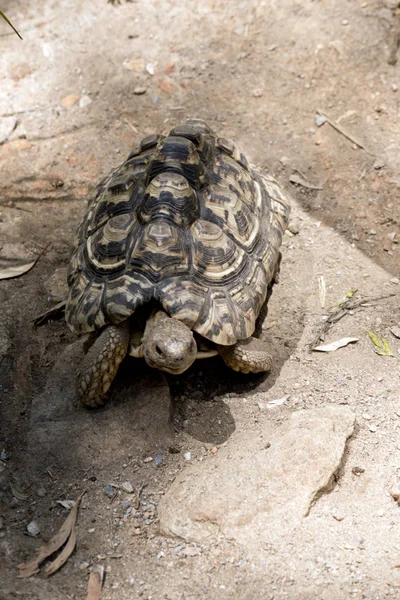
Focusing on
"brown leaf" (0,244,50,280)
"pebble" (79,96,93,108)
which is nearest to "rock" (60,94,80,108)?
"pebble" (79,96,93,108)

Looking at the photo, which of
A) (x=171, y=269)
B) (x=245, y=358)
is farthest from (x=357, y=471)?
(x=171, y=269)

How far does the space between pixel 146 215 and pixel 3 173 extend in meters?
2.30

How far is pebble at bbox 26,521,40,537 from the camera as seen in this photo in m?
3.26

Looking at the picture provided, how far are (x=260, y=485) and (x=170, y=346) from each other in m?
0.83

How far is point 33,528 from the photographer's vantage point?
329cm

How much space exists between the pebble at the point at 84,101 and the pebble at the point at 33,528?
4.04 meters

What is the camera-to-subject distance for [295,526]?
3.10 metres

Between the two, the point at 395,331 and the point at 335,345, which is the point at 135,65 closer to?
the point at 335,345

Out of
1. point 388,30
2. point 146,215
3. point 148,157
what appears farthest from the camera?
point 388,30

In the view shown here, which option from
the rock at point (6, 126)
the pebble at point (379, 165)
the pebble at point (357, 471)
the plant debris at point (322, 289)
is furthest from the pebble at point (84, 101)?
the pebble at point (357, 471)

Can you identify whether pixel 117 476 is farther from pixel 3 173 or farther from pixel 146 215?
pixel 3 173

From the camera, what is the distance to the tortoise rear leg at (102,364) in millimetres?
3748

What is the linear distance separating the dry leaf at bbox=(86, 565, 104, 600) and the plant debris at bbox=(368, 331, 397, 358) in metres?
2.08

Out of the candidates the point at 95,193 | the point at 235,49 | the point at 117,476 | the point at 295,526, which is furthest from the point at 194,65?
the point at 295,526
